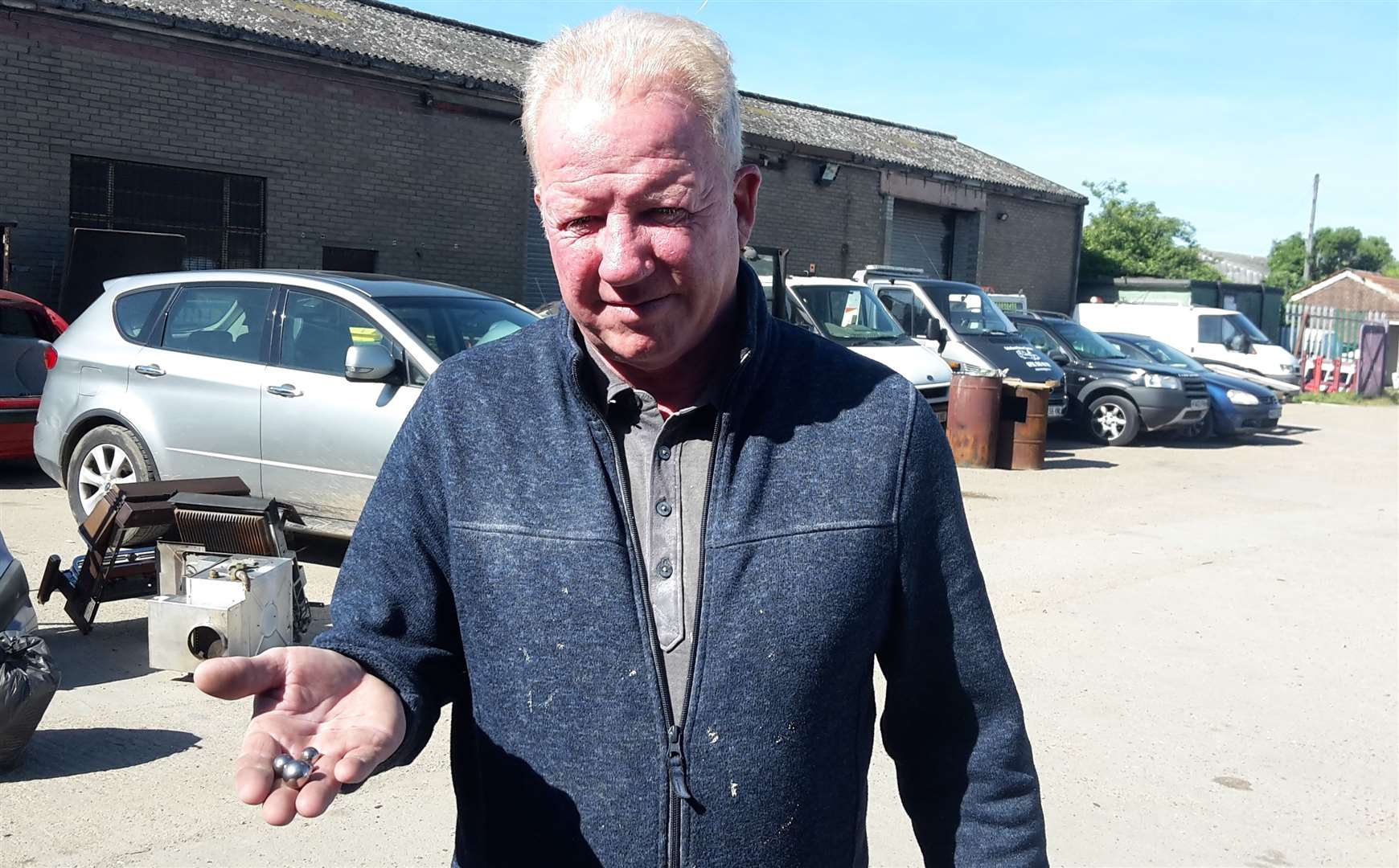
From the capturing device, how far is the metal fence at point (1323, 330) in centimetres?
3319

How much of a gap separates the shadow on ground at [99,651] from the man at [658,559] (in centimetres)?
434

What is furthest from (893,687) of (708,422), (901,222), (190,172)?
(901,222)

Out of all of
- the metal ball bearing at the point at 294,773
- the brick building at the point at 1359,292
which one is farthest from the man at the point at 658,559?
the brick building at the point at 1359,292

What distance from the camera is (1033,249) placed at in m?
32.0

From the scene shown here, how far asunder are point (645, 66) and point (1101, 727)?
445cm

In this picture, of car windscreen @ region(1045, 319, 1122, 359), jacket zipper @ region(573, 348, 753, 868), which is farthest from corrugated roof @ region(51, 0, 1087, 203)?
jacket zipper @ region(573, 348, 753, 868)

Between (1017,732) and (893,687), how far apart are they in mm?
196

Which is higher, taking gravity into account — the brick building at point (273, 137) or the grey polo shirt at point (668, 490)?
the brick building at point (273, 137)

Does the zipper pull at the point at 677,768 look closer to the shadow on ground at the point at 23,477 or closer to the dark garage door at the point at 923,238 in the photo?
the shadow on ground at the point at 23,477

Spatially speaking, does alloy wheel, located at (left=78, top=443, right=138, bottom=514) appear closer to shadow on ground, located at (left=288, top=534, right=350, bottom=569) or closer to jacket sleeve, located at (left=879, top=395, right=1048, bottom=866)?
shadow on ground, located at (left=288, top=534, right=350, bottom=569)

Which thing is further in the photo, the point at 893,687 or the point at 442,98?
the point at 442,98

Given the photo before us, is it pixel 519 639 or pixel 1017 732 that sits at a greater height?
pixel 519 639

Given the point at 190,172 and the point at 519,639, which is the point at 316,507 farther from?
the point at 190,172

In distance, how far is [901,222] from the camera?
28.3 meters
